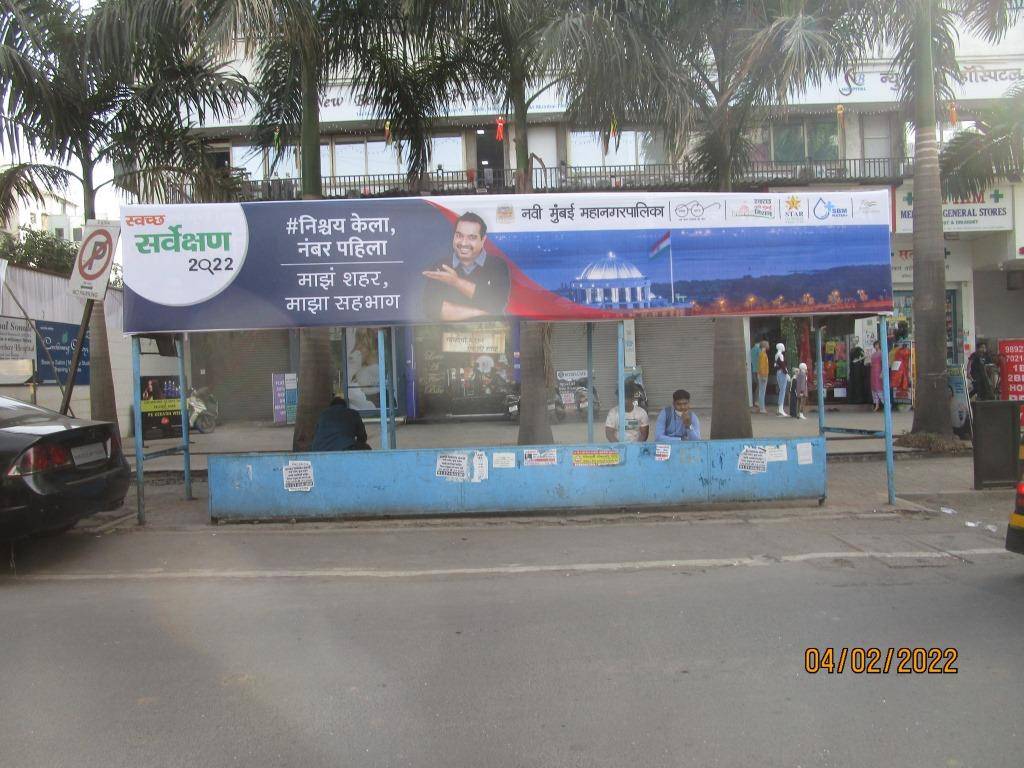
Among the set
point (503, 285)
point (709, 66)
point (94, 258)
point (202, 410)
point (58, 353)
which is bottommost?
point (202, 410)

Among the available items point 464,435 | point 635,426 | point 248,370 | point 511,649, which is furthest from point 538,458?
point 248,370

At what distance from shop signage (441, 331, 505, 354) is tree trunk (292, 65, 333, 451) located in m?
8.11

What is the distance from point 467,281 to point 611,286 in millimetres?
1626

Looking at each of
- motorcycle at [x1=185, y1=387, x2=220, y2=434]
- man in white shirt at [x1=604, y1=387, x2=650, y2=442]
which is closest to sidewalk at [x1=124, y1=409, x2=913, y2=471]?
motorcycle at [x1=185, y1=387, x2=220, y2=434]

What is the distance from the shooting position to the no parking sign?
27.8 ft

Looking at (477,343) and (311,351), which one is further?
(477,343)

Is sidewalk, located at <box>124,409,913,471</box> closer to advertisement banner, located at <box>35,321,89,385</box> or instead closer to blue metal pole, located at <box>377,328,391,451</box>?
advertisement banner, located at <box>35,321,89,385</box>

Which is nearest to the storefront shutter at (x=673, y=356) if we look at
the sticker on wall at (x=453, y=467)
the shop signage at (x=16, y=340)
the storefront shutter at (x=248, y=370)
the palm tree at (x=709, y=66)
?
the palm tree at (x=709, y=66)

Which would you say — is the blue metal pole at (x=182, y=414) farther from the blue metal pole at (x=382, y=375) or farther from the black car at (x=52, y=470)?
the blue metal pole at (x=382, y=375)

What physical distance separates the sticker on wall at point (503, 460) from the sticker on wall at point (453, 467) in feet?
1.00

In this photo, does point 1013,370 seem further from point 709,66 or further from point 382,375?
point 382,375

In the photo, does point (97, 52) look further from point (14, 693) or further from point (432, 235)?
point (14, 693)

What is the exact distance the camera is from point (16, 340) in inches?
516
